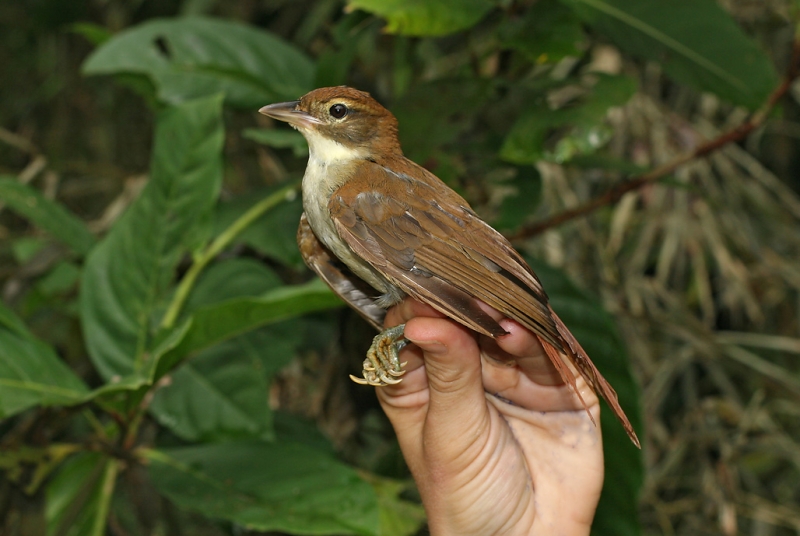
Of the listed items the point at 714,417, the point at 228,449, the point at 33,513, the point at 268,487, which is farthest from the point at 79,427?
the point at 714,417

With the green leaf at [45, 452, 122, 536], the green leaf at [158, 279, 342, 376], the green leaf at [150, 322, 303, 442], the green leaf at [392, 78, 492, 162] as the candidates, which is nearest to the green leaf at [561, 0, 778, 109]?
the green leaf at [392, 78, 492, 162]

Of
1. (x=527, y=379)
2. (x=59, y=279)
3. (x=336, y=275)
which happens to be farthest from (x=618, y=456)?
(x=59, y=279)

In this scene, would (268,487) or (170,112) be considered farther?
(170,112)

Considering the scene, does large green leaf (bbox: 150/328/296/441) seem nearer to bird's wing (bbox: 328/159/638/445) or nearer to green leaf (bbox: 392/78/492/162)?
green leaf (bbox: 392/78/492/162)

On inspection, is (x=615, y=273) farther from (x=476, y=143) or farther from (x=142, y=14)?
(x=142, y=14)

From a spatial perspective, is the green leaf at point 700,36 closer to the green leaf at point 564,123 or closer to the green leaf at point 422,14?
the green leaf at point 564,123

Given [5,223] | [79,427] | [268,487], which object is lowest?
[5,223]

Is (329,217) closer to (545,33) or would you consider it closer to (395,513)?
(545,33)
